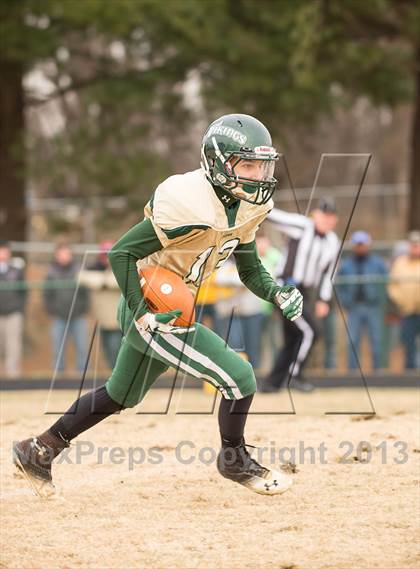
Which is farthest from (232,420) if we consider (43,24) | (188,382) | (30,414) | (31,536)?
(43,24)

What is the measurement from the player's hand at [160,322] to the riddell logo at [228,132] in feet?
2.95

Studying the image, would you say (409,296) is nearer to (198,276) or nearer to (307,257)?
(307,257)

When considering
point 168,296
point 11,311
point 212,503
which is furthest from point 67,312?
point 168,296

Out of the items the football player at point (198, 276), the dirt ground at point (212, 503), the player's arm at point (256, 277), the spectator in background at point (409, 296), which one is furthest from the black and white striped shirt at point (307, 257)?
the football player at point (198, 276)

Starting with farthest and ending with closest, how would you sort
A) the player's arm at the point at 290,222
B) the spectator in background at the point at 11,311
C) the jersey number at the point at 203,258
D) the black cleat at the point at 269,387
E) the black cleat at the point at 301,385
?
the spectator in background at the point at 11,311 < the black cleat at the point at 301,385 < the black cleat at the point at 269,387 < the player's arm at the point at 290,222 < the jersey number at the point at 203,258

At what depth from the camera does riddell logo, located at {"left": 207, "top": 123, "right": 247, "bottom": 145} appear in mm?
5391

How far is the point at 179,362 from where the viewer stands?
543 centimetres

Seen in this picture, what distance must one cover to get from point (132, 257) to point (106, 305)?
6.82 metres

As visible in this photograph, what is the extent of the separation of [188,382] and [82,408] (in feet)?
20.5

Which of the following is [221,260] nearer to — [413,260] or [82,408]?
[82,408]

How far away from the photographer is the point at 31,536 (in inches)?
221

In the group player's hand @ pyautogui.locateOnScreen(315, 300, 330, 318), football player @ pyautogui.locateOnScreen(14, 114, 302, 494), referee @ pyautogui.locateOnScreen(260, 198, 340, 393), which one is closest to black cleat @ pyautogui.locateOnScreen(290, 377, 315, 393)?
referee @ pyautogui.locateOnScreen(260, 198, 340, 393)

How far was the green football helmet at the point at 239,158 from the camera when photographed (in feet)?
17.6

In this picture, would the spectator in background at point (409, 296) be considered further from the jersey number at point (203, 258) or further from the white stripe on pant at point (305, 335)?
the jersey number at point (203, 258)
